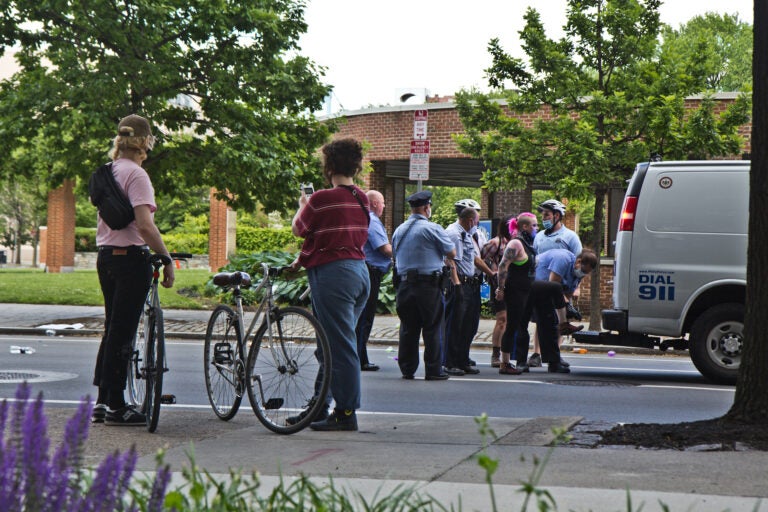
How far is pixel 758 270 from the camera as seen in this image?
20.0 feet

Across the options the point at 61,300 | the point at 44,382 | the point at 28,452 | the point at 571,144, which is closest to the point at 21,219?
the point at 61,300

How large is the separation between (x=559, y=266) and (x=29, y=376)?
571 cm

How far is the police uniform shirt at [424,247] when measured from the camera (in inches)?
417

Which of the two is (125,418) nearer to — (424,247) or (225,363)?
(225,363)

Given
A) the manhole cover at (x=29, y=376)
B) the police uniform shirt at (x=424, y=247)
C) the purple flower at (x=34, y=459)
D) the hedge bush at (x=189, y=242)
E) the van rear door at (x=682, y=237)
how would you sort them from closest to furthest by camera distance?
the purple flower at (x=34, y=459) → the manhole cover at (x=29, y=376) → the police uniform shirt at (x=424, y=247) → the van rear door at (x=682, y=237) → the hedge bush at (x=189, y=242)

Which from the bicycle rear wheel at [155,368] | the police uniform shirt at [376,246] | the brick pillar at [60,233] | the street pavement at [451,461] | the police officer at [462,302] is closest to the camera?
the street pavement at [451,461]

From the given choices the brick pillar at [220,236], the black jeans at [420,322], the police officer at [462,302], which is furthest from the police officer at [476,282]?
the brick pillar at [220,236]

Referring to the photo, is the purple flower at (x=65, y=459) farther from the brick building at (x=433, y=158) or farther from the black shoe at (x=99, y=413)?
the brick building at (x=433, y=158)

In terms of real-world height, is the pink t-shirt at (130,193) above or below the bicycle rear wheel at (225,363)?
above

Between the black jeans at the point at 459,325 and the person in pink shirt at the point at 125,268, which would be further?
the black jeans at the point at 459,325

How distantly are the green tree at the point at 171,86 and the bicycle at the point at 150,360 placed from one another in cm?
982

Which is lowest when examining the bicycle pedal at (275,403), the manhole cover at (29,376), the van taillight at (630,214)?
the manhole cover at (29,376)

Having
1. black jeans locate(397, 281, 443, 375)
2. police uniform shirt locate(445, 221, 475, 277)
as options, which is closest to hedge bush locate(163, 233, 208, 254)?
police uniform shirt locate(445, 221, 475, 277)

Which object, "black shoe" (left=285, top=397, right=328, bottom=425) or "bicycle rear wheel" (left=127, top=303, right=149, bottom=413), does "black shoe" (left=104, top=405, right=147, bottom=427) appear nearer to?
"bicycle rear wheel" (left=127, top=303, right=149, bottom=413)
